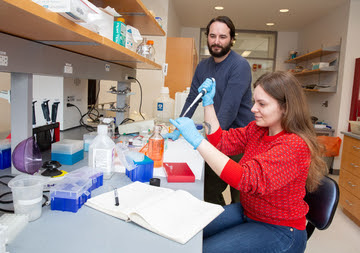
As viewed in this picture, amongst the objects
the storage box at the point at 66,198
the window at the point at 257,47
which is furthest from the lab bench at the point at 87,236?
the window at the point at 257,47

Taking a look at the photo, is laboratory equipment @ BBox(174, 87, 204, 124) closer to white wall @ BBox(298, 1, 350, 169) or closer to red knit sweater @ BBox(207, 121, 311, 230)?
red knit sweater @ BBox(207, 121, 311, 230)

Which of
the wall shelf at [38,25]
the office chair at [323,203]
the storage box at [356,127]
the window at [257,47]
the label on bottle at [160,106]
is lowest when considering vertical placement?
the office chair at [323,203]

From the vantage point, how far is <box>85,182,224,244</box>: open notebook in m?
0.72

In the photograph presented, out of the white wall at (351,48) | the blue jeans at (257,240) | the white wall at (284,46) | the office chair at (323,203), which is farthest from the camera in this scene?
the white wall at (284,46)

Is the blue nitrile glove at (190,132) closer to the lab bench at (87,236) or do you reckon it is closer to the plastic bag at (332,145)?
the lab bench at (87,236)

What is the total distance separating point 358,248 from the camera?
2166 mm

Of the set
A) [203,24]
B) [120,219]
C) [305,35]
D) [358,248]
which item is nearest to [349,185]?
[358,248]

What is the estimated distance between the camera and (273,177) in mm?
942

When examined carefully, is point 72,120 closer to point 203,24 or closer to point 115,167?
point 115,167

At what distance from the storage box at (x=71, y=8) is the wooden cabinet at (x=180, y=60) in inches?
134

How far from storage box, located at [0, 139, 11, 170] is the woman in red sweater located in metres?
0.68

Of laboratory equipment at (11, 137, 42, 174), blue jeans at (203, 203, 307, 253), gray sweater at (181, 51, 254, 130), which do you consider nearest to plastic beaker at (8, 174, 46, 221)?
laboratory equipment at (11, 137, 42, 174)

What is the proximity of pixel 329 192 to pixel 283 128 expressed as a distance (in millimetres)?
325

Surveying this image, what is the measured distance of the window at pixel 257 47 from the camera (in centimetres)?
650
